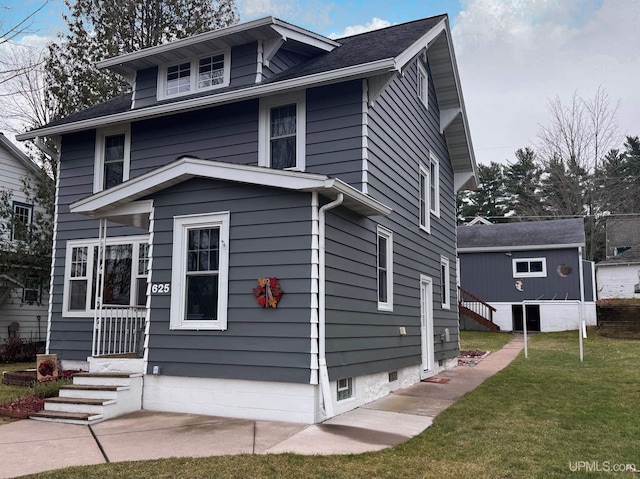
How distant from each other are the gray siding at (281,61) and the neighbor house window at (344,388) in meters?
5.74

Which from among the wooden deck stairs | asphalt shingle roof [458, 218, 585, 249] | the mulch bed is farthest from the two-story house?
asphalt shingle roof [458, 218, 585, 249]

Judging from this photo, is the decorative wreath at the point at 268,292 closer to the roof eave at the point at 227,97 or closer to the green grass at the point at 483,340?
the roof eave at the point at 227,97

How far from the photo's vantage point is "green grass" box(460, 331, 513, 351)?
18.4m

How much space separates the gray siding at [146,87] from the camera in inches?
449

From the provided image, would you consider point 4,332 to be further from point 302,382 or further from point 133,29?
point 302,382

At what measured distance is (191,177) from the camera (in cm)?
790

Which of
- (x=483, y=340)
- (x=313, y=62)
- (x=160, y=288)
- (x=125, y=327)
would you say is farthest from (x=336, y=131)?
(x=483, y=340)

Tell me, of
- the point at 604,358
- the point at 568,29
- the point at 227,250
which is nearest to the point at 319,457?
the point at 227,250

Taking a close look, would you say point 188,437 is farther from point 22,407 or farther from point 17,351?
point 17,351

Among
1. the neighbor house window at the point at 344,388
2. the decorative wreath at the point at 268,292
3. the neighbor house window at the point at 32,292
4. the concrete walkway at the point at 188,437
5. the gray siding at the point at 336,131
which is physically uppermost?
the gray siding at the point at 336,131

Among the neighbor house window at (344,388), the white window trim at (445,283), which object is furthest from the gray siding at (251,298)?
the white window trim at (445,283)

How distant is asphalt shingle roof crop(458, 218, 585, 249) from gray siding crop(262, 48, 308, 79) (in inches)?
680

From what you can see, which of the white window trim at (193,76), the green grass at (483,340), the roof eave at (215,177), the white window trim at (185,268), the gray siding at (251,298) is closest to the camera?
the roof eave at (215,177)

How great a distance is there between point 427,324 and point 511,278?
14970 millimetres
